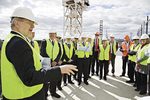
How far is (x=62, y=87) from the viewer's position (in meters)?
7.68

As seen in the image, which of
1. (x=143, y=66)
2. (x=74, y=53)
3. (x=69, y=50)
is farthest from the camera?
(x=74, y=53)

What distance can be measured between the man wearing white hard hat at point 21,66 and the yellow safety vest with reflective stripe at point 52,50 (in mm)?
4205

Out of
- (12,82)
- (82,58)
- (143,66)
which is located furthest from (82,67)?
(12,82)

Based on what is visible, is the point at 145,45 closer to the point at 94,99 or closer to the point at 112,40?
the point at 94,99

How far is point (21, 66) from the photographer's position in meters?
2.03

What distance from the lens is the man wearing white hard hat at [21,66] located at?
203 cm

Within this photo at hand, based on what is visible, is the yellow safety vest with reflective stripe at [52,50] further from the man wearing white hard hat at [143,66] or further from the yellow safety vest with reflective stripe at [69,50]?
the man wearing white hard hat at [143,66]

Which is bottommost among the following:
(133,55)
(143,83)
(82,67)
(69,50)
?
(143,83)

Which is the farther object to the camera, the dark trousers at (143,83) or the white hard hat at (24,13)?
the dark trousers at (143,83)

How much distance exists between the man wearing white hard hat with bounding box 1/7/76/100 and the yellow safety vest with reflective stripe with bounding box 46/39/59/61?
420 centimetres

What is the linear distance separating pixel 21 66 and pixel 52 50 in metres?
4.53

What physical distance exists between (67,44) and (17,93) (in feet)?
20.0

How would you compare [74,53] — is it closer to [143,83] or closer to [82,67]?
[82,67]

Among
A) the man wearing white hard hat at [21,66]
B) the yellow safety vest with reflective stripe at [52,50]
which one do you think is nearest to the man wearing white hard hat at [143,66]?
the yellow safety vest with reflective stripe at [52,50]
